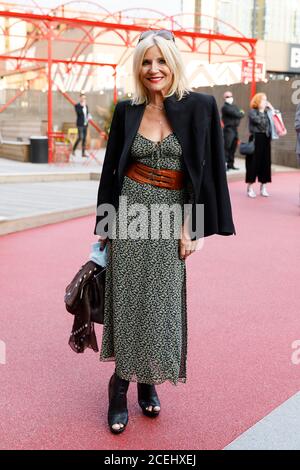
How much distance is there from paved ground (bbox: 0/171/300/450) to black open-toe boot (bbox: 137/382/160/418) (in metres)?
0.04

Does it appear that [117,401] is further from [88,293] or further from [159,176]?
[159,176]

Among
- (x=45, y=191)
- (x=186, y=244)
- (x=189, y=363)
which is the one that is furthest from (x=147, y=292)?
(x=45, y=191)

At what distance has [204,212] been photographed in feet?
9.83

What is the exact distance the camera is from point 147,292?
9.87ft

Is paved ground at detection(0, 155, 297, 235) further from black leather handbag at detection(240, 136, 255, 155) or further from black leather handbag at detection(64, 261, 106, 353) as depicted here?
black leather handbag at detection(64, 261, 106, 353)

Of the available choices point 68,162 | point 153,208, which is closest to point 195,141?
point 153,208

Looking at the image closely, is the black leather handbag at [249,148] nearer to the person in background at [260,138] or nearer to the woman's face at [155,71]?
the person in background at [260,138]

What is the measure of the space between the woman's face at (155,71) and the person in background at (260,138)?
27.6 ft

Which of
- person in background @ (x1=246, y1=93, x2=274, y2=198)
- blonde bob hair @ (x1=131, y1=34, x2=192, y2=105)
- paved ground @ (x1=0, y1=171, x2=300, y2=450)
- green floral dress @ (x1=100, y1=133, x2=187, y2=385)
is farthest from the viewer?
person in background @ (x1=246, y1=93, x2=274, y2=198)

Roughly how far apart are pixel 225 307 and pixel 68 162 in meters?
12.9

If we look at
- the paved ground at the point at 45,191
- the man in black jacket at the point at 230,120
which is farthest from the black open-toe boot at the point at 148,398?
the man in black jacket at the point at 230,120

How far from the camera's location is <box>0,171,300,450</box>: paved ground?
3102 millimetres

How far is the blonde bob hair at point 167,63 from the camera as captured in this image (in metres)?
2.86

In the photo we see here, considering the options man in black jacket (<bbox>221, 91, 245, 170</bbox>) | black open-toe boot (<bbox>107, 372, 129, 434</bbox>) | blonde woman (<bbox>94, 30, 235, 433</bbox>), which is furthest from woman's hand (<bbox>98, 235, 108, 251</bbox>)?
man in black jacket (<bbox>221, 91, 245, 170</bbox>)
